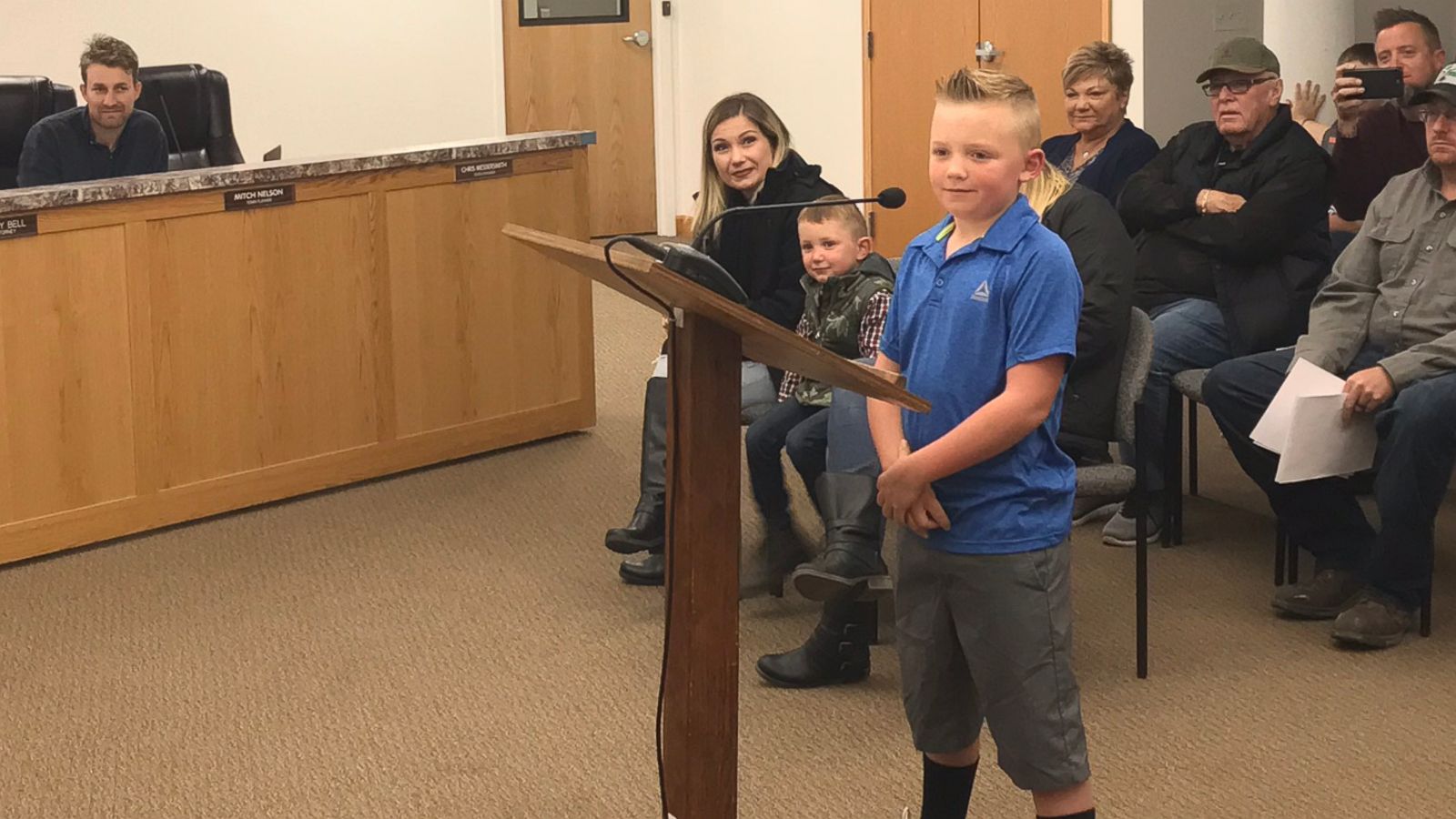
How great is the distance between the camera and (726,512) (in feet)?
6.40

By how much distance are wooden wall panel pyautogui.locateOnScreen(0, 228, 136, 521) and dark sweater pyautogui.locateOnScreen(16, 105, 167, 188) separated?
1.11 meters

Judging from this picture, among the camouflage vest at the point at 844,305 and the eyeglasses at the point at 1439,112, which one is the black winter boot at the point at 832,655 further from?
the eyeglasses at the point at 1439,112

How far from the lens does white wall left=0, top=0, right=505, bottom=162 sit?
7.72 m

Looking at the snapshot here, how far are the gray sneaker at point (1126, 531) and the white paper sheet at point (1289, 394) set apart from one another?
0.63 metres

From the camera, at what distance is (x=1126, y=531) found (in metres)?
4.18

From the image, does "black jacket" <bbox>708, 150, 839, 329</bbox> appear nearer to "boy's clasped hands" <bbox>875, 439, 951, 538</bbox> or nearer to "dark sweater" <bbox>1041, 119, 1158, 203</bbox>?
"dark sweater" <bbox>1041, 119, 1158, 203</bbox>

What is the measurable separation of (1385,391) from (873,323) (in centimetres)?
105

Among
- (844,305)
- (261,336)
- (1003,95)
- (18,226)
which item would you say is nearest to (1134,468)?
(844,305)

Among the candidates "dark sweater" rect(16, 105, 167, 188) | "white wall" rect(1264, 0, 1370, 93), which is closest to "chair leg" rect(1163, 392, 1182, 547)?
"white wall" rect(1264, 0, 1370, 93)

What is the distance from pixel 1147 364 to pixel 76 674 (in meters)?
2.29

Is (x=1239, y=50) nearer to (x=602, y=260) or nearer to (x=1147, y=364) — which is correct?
(x=1147, y=364)

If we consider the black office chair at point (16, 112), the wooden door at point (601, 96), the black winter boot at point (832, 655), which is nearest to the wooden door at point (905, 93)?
the wooden door at point (601, 96)

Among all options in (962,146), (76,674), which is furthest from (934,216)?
(962,146)

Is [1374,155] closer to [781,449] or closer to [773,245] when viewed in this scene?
[773,245]
